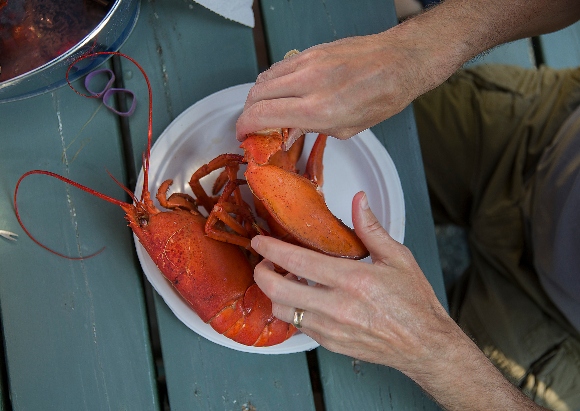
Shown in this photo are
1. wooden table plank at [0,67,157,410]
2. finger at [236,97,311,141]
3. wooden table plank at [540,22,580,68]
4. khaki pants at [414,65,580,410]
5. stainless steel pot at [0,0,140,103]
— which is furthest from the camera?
wooden table plank at [540,22,580,68]

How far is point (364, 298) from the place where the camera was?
69 centimetres

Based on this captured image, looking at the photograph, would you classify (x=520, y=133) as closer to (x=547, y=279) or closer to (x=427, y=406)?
(x=547, y=279)

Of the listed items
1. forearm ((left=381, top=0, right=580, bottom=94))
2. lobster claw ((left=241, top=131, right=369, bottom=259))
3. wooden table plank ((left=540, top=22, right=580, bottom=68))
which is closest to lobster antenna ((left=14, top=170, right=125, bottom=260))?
lobster claw ((left=241, top=131, right=369, bottom=259))

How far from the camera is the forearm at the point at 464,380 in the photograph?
773mm

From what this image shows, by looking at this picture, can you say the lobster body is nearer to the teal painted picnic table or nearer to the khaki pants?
the teal painted picnic table

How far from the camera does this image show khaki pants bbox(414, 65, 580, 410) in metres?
1.04

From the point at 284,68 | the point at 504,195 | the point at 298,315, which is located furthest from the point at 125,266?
the point at 504,195

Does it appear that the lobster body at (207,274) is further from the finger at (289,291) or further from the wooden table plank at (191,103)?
the finger at (289,291)

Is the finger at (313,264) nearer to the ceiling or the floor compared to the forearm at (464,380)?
nearer to the ceiling

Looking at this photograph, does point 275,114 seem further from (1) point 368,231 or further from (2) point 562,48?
(2) point 562,48

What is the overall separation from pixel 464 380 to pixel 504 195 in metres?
0.46

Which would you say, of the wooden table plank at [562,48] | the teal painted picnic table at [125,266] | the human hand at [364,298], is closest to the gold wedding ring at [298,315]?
the human hand at [364,298]

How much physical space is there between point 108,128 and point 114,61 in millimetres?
126

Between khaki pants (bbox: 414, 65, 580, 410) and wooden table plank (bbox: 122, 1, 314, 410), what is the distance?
17.0 inches
